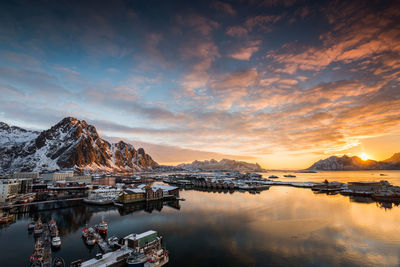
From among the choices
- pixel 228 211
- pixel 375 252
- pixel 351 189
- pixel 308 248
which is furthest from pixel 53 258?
pixel 351 189

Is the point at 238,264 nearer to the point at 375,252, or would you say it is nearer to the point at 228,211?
the point at 375,252

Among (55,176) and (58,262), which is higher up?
(55,176)

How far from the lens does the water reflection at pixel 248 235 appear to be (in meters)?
23.9

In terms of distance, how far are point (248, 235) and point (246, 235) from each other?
33cm

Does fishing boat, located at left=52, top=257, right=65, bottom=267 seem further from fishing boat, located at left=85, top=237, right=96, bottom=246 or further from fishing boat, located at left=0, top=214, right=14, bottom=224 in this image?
fishing boat, located at left=0, top=214, right=14, bottom=224

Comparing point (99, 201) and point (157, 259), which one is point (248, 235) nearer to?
point (157, 259)

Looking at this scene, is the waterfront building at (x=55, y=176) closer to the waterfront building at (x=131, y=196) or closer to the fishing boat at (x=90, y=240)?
the waterfront building at (x=131, y=196)

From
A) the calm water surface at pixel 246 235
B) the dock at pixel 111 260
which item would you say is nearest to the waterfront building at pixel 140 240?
the dock at pixel 111 260

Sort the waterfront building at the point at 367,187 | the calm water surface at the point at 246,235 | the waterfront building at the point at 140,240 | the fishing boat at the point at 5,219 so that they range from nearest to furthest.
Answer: the waterfront building at the point at 140,240 < the calm water surface at the point at 246,235 < the fishing boat at the point at 5,219 < the waterfront building at the point at 367,187

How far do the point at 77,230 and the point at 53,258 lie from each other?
1202cm

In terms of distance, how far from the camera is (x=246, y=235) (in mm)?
31594

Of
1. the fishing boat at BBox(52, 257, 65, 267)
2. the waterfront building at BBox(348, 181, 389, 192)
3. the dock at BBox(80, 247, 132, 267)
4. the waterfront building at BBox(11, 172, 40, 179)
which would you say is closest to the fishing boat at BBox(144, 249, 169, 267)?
the dock at BBox(80, 247, 132, 267)

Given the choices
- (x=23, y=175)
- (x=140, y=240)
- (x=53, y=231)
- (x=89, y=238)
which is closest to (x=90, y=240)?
(x=89, y=238)

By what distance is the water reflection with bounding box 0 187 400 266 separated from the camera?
23.9m
